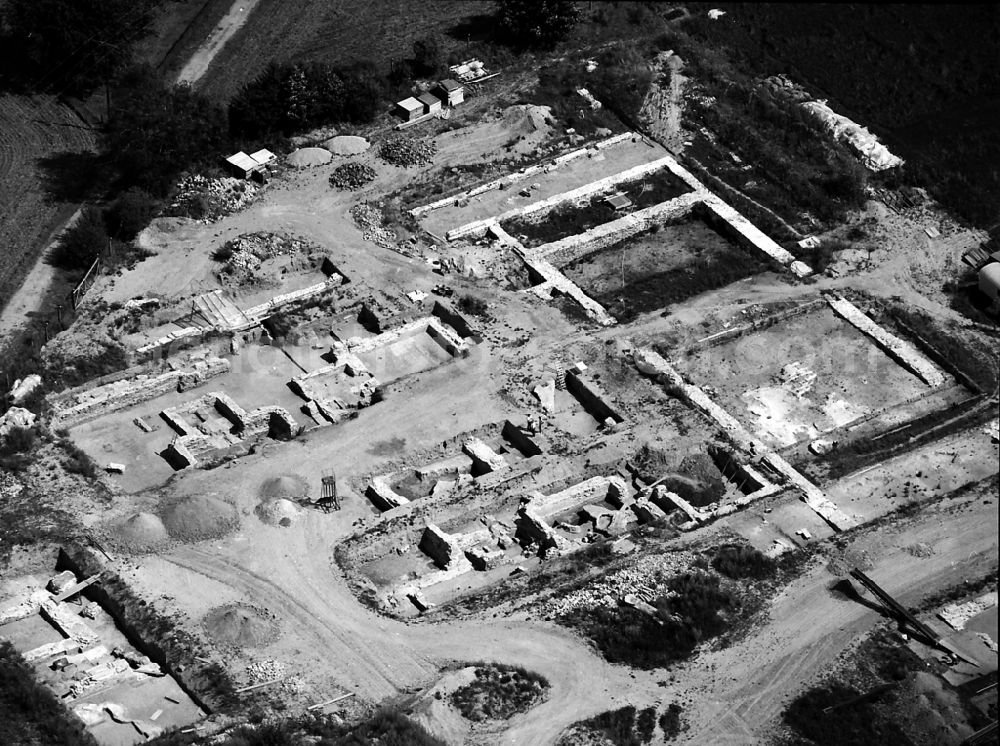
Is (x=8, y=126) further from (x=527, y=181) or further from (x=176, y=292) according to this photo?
(x=527, y=181)

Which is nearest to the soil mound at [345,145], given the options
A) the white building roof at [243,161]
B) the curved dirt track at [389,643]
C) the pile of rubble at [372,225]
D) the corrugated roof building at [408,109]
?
the corrugated roof building at [408,109]

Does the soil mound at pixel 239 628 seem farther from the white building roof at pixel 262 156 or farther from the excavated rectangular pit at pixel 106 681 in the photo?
the white building roof at pixel 262 156

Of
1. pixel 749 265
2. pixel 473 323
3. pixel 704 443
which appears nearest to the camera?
pixel 704 443

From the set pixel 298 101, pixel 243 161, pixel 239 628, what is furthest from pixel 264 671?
pixel 298 101

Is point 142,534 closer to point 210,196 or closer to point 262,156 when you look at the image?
point 210,196

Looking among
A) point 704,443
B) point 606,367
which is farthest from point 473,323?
point 704,443

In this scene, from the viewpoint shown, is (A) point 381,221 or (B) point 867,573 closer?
(B) point 867,573
